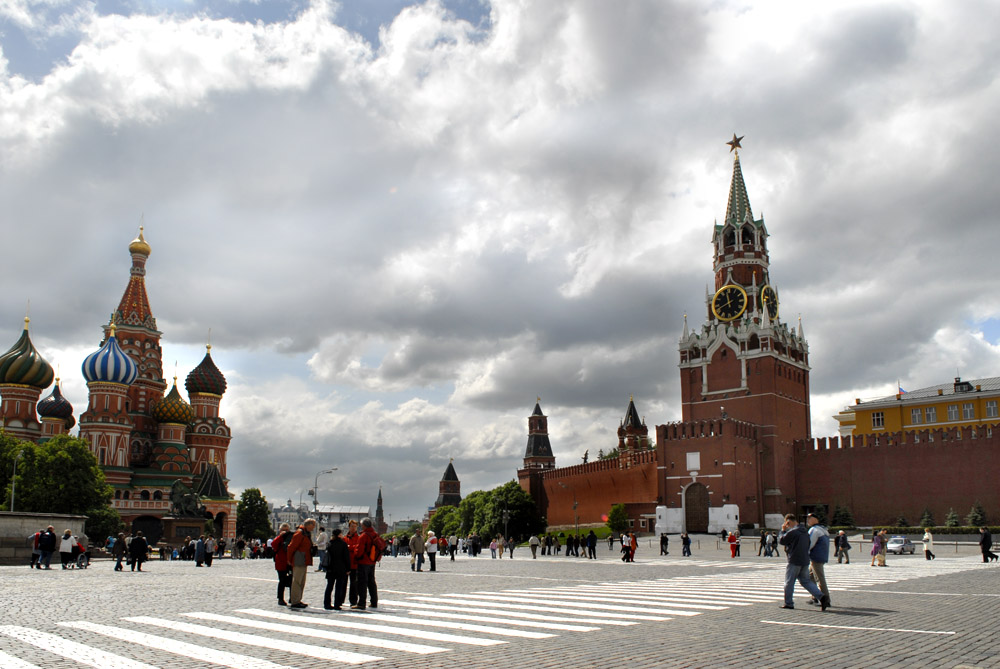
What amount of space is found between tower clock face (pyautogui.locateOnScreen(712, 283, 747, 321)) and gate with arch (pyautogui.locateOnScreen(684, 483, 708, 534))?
1870cm

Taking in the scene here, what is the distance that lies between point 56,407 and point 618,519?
164 feet

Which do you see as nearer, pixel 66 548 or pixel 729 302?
pixel 66 548

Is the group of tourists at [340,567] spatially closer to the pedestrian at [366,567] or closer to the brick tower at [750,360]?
the pedestrian at [366,567]

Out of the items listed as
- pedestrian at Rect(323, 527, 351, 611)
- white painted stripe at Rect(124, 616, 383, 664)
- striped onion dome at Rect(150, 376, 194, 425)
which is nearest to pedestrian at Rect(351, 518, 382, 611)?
pedestrian at Rect(323, 527, 351, 611)

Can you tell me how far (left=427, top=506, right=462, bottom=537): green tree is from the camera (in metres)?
105

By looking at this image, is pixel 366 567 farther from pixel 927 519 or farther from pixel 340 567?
pixel 927 519

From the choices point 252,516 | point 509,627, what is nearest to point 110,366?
point 252,516

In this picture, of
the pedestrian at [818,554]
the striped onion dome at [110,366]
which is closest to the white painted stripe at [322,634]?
the pedestrian at [818,554]

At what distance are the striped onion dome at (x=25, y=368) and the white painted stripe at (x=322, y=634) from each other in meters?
68.3

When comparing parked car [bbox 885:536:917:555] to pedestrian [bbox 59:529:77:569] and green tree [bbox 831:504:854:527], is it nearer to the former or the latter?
green tree [bbox 831:504:854:527]

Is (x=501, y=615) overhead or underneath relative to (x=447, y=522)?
overhead

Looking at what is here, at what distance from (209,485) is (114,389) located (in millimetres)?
11756

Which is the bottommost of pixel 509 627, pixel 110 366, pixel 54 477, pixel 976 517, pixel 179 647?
pixel 976 517

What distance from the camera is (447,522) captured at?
114938 millimetres
